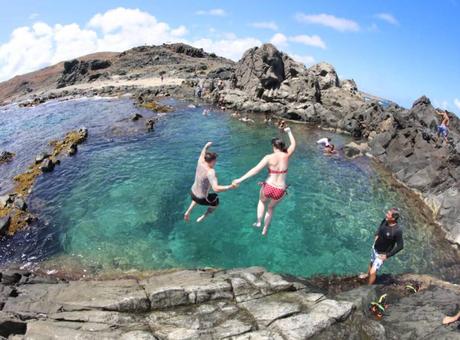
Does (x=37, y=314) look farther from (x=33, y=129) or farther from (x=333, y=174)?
(x=33, y=129)

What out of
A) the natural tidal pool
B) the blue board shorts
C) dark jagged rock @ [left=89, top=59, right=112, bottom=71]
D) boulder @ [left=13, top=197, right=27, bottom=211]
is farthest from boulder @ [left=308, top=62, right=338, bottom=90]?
dark jagged rock @ [left=89, top=59, right=112, bottom=71]

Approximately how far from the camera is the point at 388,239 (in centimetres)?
1598

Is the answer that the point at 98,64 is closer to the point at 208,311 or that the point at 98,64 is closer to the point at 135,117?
the point at 135,117

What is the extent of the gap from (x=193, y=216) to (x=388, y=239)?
1350cm

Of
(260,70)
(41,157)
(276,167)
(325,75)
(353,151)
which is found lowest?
(41,157)

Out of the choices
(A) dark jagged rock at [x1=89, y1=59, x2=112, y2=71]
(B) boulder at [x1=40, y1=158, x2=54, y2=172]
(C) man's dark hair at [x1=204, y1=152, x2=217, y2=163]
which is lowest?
(B) boulder at [x1=40, y1=158, x2=54, y2=172]

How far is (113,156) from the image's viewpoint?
3791cm

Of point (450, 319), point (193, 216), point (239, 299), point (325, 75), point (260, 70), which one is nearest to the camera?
point (450, 319)

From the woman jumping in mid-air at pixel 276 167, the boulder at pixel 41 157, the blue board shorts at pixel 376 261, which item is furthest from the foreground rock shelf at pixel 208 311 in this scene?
the boulder at pixel 41 157

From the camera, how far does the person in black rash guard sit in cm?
1559

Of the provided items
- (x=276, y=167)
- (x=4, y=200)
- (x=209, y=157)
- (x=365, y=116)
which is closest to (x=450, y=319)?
(x=276, y=167)

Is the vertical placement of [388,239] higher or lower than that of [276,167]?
lower

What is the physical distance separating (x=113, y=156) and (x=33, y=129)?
23.4 m

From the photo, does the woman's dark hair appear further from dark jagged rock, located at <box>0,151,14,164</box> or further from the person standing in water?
dark jagged rock, located at <box>0,151,14,164</box>
